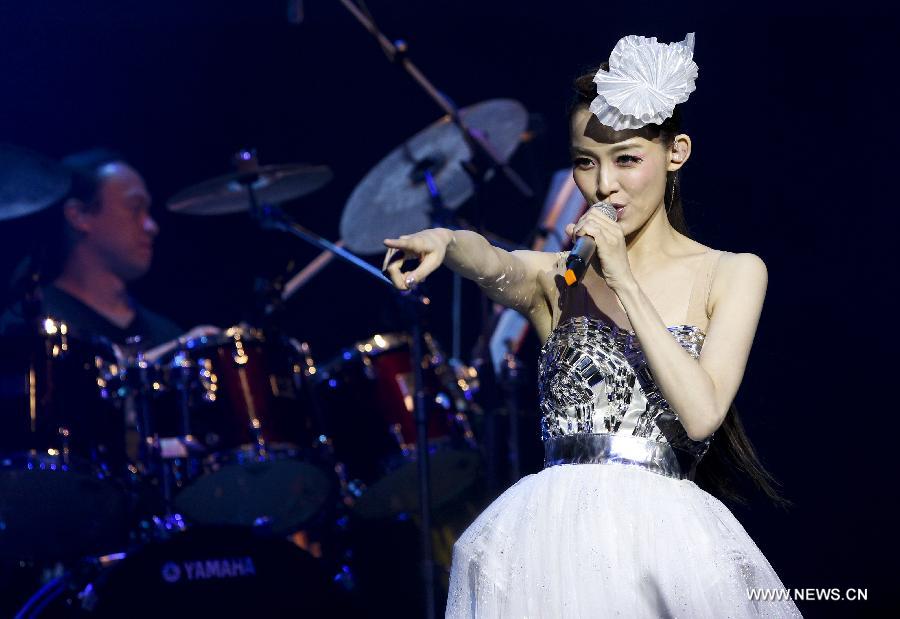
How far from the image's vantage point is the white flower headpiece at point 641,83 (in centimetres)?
188

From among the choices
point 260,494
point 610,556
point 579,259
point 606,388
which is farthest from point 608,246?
point 260,494

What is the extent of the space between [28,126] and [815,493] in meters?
3.54

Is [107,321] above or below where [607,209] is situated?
below

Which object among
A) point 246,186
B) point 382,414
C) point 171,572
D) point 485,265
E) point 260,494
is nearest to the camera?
point 485,265

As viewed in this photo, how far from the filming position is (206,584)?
3.65 metres

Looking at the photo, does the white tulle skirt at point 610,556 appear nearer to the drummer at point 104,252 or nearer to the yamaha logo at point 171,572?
the yamaha logo at point 171,572

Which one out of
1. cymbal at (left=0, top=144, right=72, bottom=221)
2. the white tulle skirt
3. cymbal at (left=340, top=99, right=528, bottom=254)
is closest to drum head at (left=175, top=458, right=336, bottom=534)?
cymbal at (left=340, top=99, right=528, bottom=254)

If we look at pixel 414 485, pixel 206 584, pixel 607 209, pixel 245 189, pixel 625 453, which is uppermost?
pixel 245 189

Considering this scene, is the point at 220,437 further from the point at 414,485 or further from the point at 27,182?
the point at 27,182

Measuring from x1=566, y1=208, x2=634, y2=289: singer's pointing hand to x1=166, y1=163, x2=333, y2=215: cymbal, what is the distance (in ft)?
9.11

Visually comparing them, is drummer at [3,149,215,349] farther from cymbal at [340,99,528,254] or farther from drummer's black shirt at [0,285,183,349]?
cymbal at [340,99,528,254]

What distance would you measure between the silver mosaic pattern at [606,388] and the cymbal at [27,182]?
3160 millimetres

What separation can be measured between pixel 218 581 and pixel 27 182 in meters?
1.87

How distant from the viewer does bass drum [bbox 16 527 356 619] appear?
3494 mm
